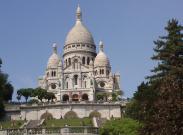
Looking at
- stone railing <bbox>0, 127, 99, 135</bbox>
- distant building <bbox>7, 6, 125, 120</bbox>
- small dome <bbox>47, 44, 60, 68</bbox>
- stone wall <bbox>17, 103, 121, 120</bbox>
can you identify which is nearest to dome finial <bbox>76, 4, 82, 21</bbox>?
distant building <bbox>7, 6, 125, 120</bbox>

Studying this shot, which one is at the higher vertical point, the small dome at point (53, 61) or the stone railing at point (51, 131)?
the small dome at point (53, 61)

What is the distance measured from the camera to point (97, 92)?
112 meters

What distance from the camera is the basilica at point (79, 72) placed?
367ft

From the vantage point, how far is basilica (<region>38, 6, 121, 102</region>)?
11181 cm

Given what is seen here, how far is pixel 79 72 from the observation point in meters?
117

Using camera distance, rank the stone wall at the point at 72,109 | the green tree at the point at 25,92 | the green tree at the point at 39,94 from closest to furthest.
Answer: the stone wall at the point at 72,109 → the green tree at the point at 39,94 → the green tree at the point at 25,92

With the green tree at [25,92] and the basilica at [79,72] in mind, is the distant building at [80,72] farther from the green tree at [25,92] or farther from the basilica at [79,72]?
the green tree at [25,92]

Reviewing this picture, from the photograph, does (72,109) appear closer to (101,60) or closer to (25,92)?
(25,92)

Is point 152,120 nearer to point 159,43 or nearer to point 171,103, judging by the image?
point 171,103

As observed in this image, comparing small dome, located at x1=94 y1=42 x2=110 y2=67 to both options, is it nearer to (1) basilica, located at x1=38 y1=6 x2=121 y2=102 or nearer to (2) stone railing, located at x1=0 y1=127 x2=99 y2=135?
(1) basilica, located at x1=38 y1=6 x2=121 y2=102

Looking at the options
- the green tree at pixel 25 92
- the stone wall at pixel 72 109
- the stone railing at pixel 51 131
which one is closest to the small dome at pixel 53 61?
the green tree at pixel 25 92

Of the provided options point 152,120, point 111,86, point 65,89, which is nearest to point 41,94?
point 65,89

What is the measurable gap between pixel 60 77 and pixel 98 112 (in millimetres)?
29729

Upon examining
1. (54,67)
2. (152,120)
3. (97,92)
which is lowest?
(152,120)
